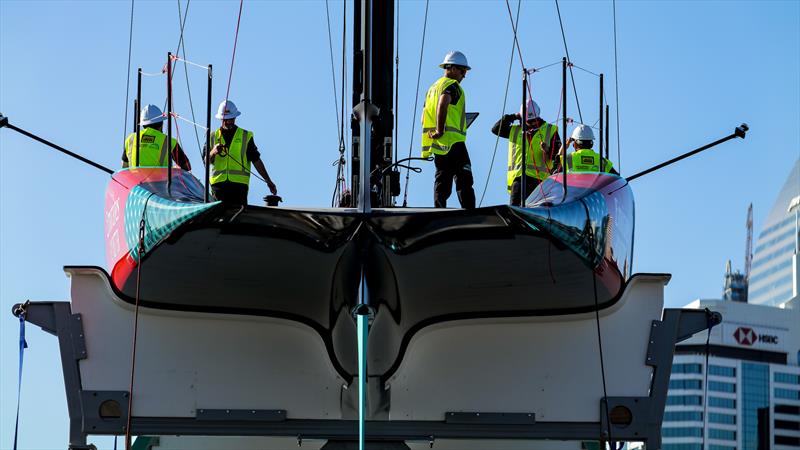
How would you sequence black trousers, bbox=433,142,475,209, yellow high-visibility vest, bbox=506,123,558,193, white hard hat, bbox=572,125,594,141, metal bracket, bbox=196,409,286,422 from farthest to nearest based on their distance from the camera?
yellow high-visibility vest, bbox=506,123,558,193
white hard hat, bbox=572,125,594,141
black trousers, bbox=433,142,475,209
metal bracket, bbox=196,409,286,422

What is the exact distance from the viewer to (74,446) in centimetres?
881

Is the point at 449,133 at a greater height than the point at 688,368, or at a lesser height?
lesser

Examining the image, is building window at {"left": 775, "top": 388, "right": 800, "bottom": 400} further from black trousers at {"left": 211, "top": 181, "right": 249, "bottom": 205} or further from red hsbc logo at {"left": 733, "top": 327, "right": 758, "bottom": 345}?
black trousers at {"left": 211, "top": 181, "right": 249, "bottom": 205}

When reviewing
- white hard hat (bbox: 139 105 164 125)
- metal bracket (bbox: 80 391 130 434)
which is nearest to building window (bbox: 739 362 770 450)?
white hard hat (bbox: 139 105 164 125)

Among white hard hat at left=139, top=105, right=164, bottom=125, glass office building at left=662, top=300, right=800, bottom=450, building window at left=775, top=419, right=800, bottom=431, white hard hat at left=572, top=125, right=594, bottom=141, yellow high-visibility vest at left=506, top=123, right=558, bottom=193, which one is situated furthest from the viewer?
building window at left=775, top=419, right=800, bottom=431

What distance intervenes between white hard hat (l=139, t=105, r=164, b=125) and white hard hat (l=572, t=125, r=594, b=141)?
287 cm

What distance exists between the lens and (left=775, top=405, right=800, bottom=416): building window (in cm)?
14338

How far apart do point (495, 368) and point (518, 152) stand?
8.79 ft

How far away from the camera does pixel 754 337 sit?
14612 cm

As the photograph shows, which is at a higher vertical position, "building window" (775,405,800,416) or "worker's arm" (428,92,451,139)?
"building window" (775,405,800,416)

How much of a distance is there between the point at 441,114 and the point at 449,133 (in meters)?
0.15

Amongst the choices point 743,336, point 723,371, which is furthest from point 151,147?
point 743,336

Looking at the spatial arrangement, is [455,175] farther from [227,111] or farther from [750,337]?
[750,337]

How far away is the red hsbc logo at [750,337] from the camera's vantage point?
144875 millimetres
